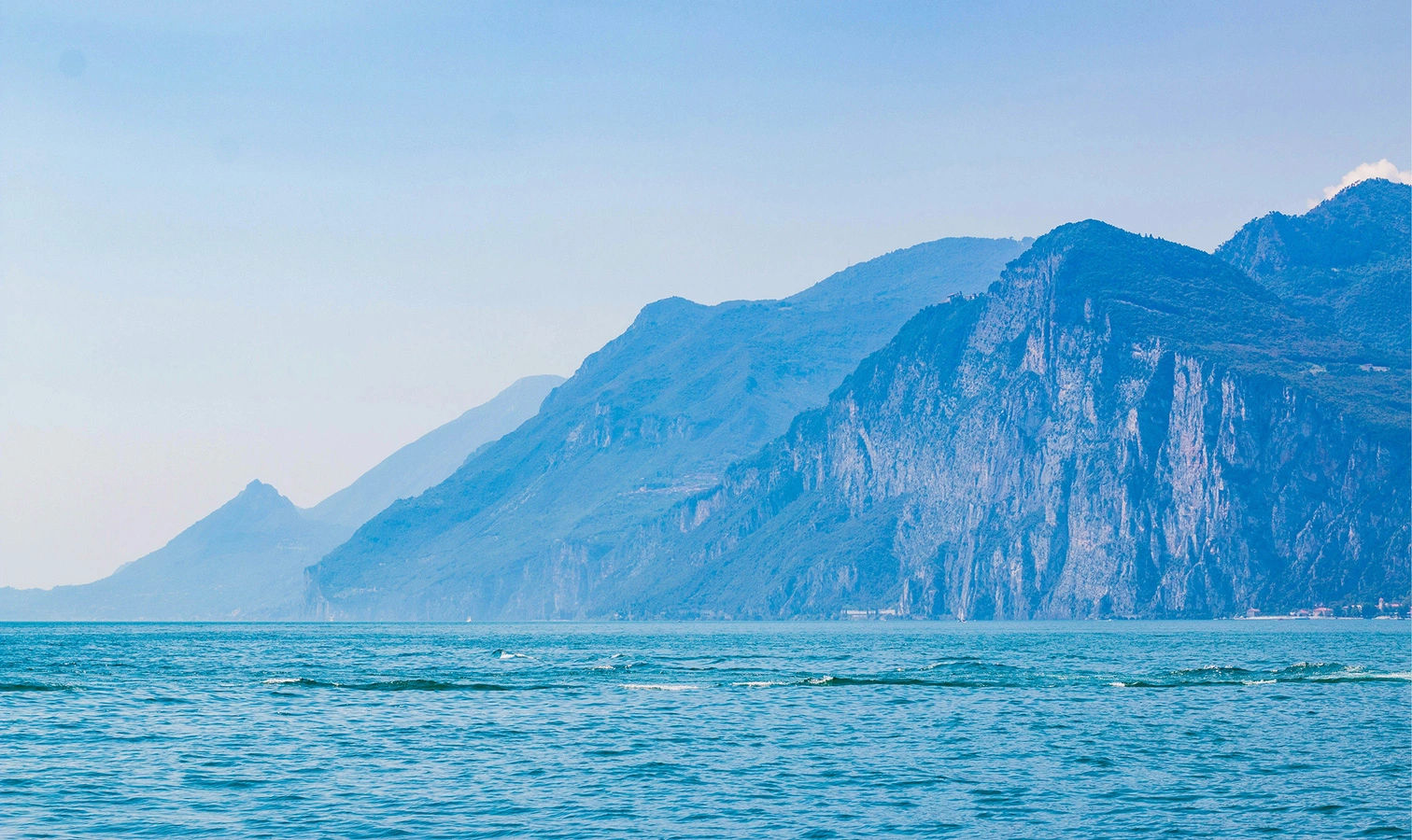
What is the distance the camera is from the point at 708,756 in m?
71.1

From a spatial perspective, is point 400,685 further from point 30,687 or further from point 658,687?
point 30,687

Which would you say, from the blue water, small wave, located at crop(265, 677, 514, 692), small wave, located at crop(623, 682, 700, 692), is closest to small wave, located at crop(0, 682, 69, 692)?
the blue water

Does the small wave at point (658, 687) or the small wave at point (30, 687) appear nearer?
the small wave at point (30, 687)

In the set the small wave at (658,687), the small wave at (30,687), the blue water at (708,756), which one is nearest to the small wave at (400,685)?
the blue water at (708,756)

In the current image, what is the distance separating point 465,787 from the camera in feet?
198

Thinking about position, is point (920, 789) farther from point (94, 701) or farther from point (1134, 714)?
point (94, 701)

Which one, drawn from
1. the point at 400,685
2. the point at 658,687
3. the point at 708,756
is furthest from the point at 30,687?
the point at 708,756

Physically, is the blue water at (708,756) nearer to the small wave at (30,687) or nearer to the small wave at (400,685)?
the small wave at (30,687)

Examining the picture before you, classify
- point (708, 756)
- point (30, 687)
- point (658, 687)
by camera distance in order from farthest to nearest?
1. point (658, 687)
2. point (30, 687)
3. point (708, 756)

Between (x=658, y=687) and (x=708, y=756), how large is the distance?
150 feet

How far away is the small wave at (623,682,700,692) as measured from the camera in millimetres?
113794

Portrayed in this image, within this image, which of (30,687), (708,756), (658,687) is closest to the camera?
(708,756)

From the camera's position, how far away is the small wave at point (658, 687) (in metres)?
114

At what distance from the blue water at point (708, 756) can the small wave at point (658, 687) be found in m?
0.44
